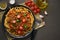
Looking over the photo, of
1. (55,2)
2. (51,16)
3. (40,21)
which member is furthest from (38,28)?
(55,2)

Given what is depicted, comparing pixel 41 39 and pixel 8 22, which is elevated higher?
pixel 8 22

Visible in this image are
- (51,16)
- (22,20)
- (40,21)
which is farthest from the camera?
(51,16)

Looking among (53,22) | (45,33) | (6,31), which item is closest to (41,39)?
(45,33)

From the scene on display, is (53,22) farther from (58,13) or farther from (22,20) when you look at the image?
(22,20)

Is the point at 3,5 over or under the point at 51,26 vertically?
over

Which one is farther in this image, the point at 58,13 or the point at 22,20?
the point at 58,13

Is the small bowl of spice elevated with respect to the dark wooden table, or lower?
elevated

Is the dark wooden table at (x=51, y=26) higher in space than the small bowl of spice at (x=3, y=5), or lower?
lower

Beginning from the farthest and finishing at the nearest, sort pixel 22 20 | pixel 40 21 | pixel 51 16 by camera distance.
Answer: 1. pixel 51 16
2. pixel 40 21
3. pixel 22 20
